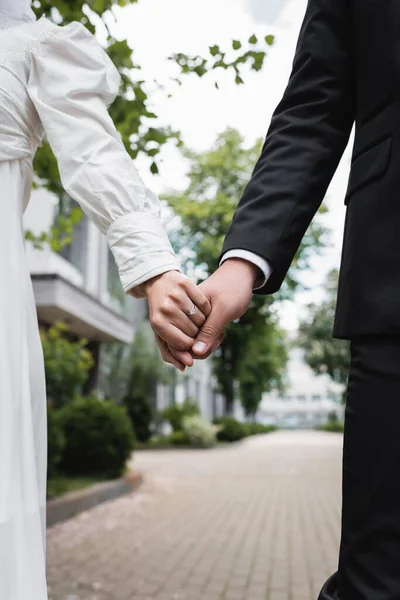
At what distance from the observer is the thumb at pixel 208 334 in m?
1.57

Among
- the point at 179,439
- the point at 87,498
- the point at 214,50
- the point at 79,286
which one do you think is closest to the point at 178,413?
the point at 179,439

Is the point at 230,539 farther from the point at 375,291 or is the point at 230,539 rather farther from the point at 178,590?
the point at 375,291

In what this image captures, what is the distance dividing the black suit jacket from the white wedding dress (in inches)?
12.8

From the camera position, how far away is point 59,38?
6.73 ft

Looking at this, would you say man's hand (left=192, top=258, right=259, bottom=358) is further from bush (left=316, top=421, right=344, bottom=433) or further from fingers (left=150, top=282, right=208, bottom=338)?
bush (left=316, top=421, right=344, bottom=433)

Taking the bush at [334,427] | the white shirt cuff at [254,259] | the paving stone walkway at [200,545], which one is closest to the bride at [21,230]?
the white shirt cuff at [254,259]

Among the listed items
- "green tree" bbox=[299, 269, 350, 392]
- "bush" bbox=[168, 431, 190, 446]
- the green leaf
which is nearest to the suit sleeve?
the green leaf

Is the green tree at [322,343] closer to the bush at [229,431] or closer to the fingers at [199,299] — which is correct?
the bush at [229,431]

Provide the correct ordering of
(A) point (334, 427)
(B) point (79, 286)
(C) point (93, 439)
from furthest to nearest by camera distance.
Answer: (A) point (334, 427)
(B) point (79, 286)
(C) point (93, 439)

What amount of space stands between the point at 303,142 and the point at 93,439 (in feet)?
35.3

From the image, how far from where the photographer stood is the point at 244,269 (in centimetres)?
154

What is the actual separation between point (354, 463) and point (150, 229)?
0.79 meters

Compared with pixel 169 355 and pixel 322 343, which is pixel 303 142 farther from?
pixel 322 343

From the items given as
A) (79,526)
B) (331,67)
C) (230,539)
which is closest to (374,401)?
(331,67)
